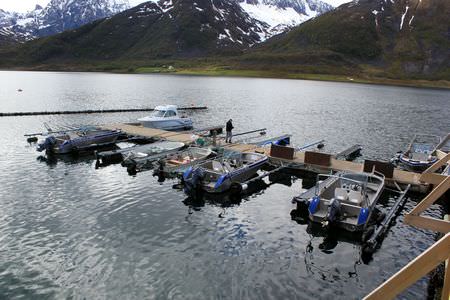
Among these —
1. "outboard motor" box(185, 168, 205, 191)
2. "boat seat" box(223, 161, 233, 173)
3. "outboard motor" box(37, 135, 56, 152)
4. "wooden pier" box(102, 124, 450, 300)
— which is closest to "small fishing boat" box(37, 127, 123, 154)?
"outboard motor" box(37, 135, 56, 152)

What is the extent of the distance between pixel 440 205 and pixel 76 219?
100 ft

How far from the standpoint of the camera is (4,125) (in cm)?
6669

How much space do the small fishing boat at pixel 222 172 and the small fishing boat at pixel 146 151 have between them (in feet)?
28.1

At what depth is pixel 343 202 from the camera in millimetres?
29453

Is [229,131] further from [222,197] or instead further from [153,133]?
[222,197]

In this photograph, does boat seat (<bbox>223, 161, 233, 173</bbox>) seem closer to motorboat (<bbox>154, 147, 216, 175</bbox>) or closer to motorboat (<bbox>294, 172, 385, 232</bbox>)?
motorboat (<bbox>154, 147, 216, 175</bbox>)

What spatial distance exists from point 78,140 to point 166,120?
18306 millimetres

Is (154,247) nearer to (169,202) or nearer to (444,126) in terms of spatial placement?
(169,202)

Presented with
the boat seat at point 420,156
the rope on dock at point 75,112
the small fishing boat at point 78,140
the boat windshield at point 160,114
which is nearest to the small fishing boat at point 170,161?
the small fishing boat at point 78,140

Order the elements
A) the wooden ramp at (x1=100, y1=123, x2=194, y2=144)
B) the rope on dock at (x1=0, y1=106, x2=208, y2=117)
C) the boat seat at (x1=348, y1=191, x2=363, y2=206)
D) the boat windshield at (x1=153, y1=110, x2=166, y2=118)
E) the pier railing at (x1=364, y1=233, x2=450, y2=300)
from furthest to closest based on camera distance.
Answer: the rope on dock at (x1=0, y1=106, x2=208, y2=117) → the boat windshield at (x1=153, y1=110, x2=166, y2=118) → the wooden ramp at (x1=100, y1=123, x2=194, y2=144) → the boat seat at (x1=348, y1=191, x2=363, y2=206) → the pier railing at (x1=364, y1=233, x2=450, y2=300)

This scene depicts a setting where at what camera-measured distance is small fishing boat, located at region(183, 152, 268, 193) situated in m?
34.8

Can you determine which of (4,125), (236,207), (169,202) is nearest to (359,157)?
(236,207)

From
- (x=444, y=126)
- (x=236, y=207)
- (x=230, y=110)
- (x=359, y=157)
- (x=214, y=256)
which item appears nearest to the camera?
(x=214, y=256)

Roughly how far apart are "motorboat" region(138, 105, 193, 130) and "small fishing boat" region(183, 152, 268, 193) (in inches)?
1009
